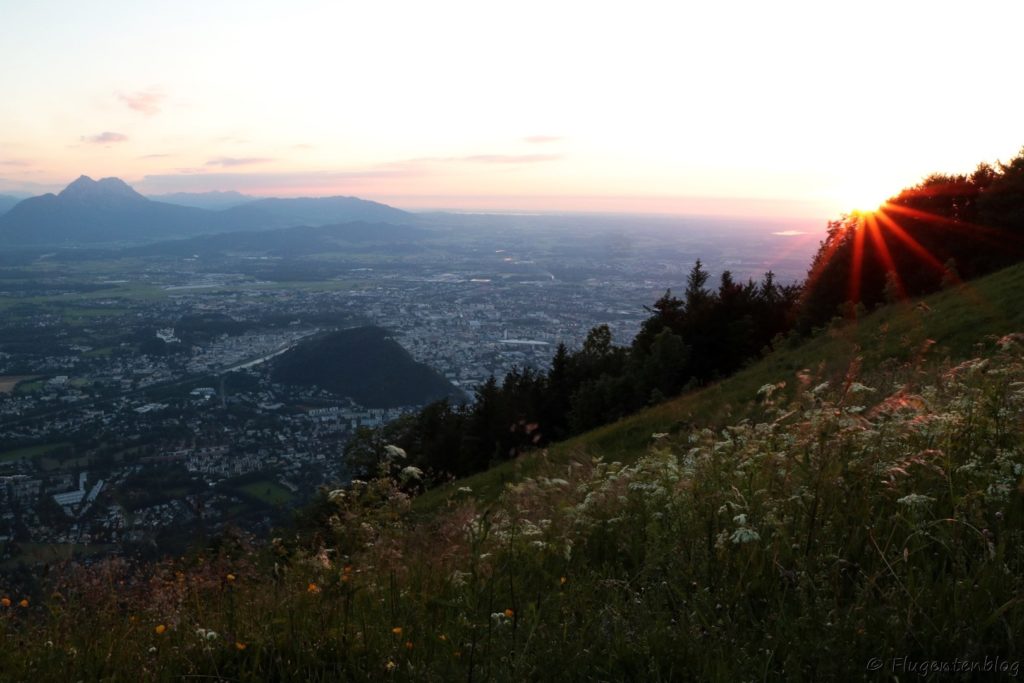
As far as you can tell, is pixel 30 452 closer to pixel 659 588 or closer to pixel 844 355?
pixel 844 355

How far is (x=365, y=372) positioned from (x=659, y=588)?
65451 mm

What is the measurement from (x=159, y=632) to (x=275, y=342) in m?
83.4

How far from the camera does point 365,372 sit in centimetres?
6575

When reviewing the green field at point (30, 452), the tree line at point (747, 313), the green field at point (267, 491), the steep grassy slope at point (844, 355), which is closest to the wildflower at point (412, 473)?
the steep grassy slope at point (844, 355)

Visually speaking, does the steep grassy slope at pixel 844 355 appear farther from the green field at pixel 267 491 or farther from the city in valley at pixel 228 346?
the green field at pixel 267 491

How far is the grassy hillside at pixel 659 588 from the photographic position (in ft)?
7.29

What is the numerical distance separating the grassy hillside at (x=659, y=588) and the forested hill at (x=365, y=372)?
5584cm

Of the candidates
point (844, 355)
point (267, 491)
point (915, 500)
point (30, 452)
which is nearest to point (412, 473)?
point (915, 500)

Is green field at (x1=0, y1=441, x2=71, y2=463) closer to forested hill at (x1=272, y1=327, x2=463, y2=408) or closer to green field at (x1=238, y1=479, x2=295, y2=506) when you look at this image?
green field at (x1=238, y1=479, x2=295, y2=506)

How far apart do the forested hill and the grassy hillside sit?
2198 inches

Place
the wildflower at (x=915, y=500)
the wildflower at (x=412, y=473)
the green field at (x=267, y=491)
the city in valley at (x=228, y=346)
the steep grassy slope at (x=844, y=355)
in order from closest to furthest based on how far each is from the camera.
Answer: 1. the wildflower at (x=915, y=500)
2. the wildflower at (x=412, y=473)
3. the steep grassy slope at (x=844, y=355)
4. the city in valley at (x=228, y=346)
5. the green field at (x=267, y=491)

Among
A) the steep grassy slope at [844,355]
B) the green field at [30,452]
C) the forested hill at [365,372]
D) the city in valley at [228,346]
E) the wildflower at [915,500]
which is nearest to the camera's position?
the wildflower at [915,500]

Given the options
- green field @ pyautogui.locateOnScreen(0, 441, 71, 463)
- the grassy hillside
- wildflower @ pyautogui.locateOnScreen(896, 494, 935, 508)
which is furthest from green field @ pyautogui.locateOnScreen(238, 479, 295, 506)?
wildflower @ pyautogui.locateOnScreen(896, 494, 935, 508)

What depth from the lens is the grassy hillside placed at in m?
2.22
